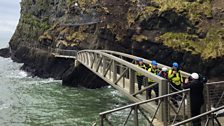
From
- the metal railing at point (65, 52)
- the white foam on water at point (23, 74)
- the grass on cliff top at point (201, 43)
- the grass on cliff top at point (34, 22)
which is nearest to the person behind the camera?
the grass on cliff top at point (201, 43)

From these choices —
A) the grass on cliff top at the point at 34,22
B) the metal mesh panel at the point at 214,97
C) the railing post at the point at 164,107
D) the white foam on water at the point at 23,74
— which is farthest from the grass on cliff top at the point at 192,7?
the grass on cliff top at the point at 34,22

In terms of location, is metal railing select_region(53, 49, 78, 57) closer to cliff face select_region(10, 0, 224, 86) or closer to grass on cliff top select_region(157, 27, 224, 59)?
cliff face select_region(10, 0, 224, 86)

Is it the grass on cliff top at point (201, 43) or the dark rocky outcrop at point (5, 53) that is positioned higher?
the grass on cliff top at point (201, 43)

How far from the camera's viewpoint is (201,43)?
30.4 metres

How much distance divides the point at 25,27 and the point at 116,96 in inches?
1306

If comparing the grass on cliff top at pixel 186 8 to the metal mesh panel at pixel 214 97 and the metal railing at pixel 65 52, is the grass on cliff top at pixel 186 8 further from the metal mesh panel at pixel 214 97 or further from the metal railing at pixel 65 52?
the metal mesh panel at pixel 214 97

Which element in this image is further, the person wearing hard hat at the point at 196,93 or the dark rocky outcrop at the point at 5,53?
the dark rocky outcrop at the point at 5,53

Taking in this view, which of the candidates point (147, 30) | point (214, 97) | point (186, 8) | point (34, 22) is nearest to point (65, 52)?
point (147, 30)

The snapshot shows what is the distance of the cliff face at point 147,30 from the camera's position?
99.3ft

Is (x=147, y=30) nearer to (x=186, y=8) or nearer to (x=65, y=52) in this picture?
(x=186, y=8)

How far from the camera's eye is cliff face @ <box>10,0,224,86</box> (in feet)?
99.3

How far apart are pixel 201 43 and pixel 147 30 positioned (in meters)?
6.00

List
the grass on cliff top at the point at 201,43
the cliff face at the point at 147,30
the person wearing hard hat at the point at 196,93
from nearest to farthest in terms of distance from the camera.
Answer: the person wearing hard hat at the point at 196,93
the grass on cliff top at the point at 201,43
the cliff face at the point at 147,30

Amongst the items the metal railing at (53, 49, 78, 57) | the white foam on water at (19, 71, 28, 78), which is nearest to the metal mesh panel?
the metal railing at (53, 49, 78, 57)
